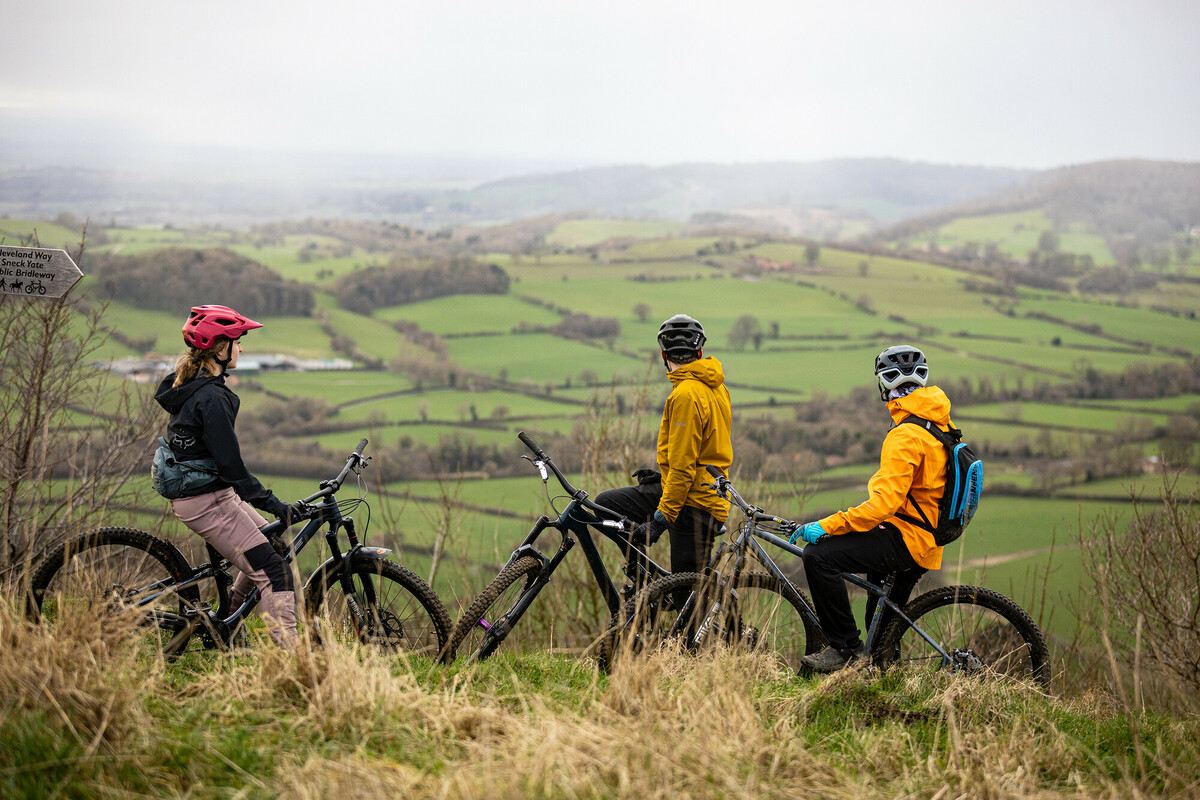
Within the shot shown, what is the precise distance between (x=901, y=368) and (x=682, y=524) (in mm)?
1569

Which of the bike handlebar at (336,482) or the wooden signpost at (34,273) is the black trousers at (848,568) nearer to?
the bike handlebar at (336,482)

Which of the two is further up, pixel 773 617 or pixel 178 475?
pixel 178 475

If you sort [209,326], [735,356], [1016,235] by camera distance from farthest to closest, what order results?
[1016,235] < [735,356] < [209,326]

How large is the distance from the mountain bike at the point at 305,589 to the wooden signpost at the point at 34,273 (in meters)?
1.97

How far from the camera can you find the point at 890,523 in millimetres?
Result: 4766

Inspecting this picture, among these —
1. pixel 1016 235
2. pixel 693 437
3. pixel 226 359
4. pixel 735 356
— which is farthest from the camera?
pixel 1016 235

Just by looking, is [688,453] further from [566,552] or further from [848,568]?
[848,568]

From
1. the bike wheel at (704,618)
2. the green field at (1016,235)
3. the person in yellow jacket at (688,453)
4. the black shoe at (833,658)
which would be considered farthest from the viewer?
the green field at (1016,235)

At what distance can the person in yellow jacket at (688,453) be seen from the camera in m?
5.04

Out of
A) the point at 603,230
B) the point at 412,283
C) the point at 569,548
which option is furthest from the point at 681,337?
the point at 603,230

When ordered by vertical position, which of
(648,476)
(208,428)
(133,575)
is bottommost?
(133,575)

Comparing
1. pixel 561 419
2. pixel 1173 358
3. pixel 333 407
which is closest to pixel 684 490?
pixel 561 419

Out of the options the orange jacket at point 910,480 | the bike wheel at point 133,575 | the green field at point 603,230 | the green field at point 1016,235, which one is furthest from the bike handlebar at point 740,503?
the green field at point 1016,235

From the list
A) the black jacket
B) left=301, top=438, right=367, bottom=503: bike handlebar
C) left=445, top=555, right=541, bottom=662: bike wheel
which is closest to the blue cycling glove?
left=445, top=555, right=541, bottom=662: bike wheel
